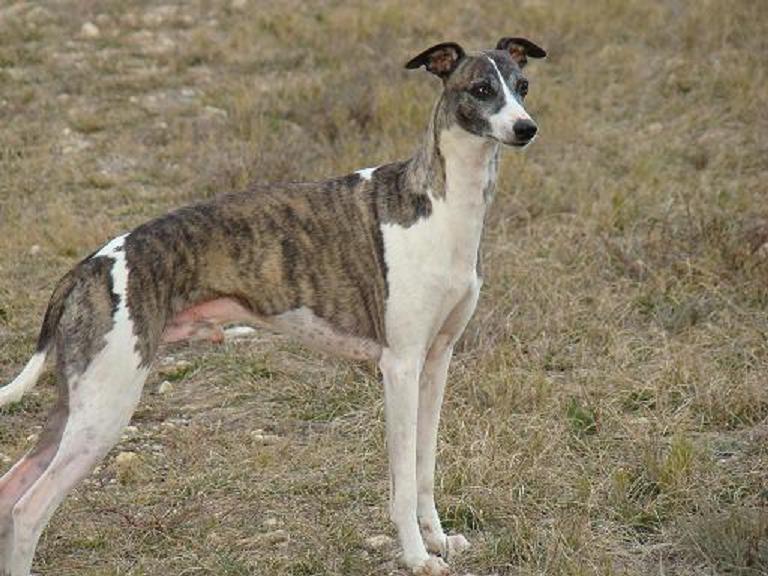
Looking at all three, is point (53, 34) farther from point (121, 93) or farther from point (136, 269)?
point (136, 269)

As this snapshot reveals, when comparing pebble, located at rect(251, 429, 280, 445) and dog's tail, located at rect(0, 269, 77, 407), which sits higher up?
dog's tail, located at rect(0, 269, 77, 407)

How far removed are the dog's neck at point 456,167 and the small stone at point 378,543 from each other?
1274mm

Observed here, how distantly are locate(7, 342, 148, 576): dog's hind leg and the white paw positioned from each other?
3.94 ft

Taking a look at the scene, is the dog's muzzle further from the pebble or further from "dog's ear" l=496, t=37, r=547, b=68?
the pebble

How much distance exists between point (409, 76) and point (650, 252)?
4083mm

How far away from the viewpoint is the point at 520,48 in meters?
5.09

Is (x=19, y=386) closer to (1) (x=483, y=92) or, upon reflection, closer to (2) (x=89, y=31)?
(1) (x=483, y=92)

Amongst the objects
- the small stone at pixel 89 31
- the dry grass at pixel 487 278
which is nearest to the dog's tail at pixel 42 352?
the dry grass at pixel 487 278

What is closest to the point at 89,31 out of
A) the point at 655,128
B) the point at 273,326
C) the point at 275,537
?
the point at 655,128

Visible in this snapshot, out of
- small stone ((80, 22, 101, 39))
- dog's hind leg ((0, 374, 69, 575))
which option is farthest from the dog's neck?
small stone ((80, 22, 101, 39))

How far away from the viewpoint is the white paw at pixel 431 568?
4.75m

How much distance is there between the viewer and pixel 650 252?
7605 mm

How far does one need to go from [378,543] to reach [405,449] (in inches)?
17.8

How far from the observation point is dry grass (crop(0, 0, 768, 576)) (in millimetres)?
5059
